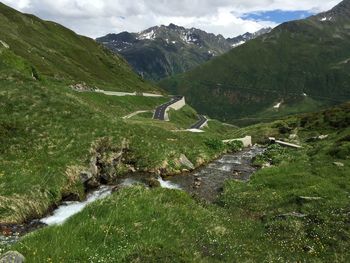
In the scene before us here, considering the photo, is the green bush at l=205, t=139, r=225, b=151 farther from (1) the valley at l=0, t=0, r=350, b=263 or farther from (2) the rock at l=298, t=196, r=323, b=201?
(2) the rock at l=298, t=196, r=323, b=201

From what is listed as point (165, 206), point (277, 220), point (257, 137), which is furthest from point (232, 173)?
point (257, 137)

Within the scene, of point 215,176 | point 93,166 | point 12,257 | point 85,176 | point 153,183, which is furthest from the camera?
point 215,176

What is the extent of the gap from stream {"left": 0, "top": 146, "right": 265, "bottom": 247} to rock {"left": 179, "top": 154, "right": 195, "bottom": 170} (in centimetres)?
108

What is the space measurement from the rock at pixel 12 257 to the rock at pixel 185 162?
3532 centimetres

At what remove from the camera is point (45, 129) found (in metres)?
41.7

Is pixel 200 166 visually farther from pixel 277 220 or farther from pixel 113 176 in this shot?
pixel 277 220

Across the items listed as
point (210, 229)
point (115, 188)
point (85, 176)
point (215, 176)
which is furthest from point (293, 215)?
point (215, 176)

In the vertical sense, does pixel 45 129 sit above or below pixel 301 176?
above

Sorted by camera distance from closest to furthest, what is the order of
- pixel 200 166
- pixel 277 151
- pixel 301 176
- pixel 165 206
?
pixel 165 206 → pixel 301 176 → pixel 200 166 → pixel 277 151

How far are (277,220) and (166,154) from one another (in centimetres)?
2259

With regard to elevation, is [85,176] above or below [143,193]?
below

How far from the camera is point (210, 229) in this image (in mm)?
23672

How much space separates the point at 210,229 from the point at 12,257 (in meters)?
11.8

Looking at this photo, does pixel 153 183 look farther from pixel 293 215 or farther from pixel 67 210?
pixel 293 215
